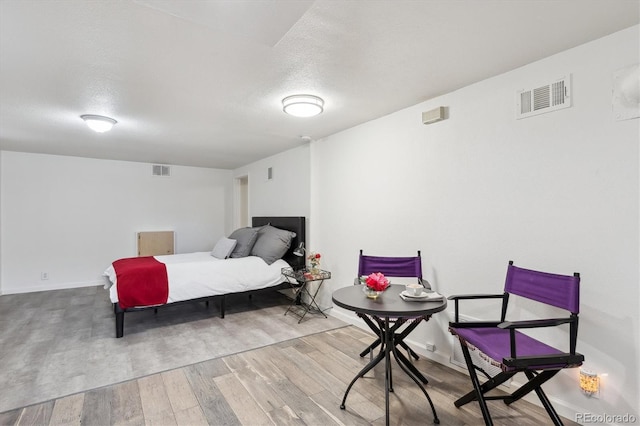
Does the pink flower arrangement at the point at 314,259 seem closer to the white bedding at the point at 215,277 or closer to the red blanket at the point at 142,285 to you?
the white bedding at the point at 215,277

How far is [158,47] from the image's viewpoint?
192 centimetres

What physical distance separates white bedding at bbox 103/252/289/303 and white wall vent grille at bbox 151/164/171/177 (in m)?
2.87

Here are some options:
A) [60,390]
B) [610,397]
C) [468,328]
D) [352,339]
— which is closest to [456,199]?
[468,328]

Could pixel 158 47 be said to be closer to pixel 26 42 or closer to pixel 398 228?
pixel 26 42

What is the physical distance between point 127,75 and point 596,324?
140 inches

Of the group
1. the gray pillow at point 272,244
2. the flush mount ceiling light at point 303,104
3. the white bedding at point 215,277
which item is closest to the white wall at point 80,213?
the white bedding at point 215,277

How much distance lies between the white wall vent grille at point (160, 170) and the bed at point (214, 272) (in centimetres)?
246

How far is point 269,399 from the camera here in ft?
7.08

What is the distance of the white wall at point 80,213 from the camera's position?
5152mm

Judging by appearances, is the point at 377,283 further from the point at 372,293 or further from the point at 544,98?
the point at 544,98

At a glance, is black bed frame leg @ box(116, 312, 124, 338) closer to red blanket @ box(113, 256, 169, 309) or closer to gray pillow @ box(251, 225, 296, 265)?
red blanket @ box(113, 256, 169, 309)

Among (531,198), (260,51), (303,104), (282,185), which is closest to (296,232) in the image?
(282,185)

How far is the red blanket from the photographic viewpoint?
325cm

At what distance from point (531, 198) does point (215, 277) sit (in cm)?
333
